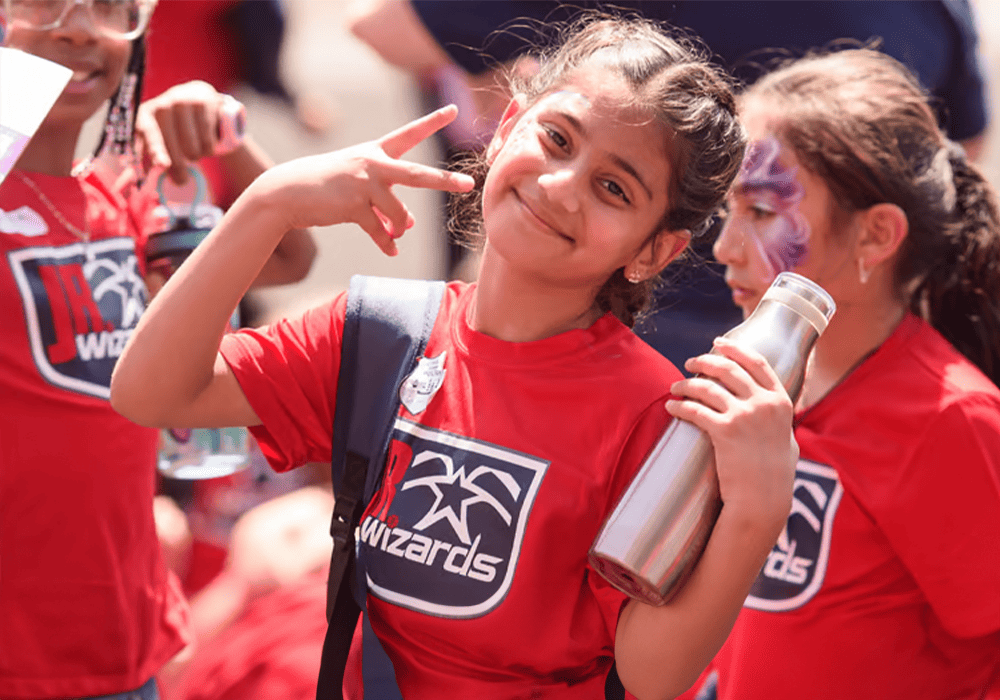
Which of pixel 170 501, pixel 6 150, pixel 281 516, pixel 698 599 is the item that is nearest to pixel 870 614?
pixel 698 599

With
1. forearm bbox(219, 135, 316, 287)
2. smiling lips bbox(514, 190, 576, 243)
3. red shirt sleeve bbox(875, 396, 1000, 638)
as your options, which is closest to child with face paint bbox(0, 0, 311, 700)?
forearm bbox(219, 135, 316, 287)

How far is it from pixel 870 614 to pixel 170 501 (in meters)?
1.93

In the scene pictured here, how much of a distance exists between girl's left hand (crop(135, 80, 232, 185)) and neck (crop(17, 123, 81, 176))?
0.46 feet

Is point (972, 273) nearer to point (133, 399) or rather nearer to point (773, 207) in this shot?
point (773, 207)

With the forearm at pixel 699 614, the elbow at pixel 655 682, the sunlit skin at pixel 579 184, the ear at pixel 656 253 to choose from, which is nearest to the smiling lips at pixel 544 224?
the sunlit skin at pixel 579 184

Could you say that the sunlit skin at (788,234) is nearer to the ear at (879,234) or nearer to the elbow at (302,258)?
the ear at (879,234)

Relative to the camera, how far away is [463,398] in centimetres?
117

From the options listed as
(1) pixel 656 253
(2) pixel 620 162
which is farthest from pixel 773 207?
(2) pixel 620 162

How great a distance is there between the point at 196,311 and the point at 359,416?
0.22 m

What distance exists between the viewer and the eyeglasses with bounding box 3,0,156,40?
61.9 inches

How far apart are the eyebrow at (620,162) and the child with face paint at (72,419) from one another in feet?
2.77

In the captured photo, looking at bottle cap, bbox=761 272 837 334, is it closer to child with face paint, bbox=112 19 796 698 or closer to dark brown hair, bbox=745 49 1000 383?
child with face paint, bbox=112 19 796 698

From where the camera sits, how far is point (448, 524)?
3.63ft

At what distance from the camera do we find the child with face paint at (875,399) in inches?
55.8
